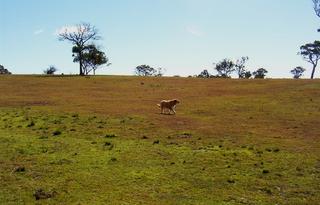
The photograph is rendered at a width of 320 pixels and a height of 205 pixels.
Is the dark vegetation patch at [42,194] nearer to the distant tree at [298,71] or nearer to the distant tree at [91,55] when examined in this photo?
the distant tree at [91,55]

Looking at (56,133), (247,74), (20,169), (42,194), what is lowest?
(42,194)

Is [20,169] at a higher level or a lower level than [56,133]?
lower

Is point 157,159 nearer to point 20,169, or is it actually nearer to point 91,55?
point 20,169

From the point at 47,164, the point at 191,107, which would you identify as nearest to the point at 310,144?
the point at 47,164

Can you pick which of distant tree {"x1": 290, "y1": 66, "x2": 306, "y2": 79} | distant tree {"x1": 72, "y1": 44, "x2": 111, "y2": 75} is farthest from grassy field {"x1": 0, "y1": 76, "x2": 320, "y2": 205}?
distant tree {"x1": 290, "y1": 66, "x2": 306, "y2": 79}

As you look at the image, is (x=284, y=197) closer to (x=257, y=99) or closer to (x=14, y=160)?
(x=14, y=160)

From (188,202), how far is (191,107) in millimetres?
23165

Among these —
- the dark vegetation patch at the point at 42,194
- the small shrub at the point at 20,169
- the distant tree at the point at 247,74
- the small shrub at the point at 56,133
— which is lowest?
the dark vegetation patch at the point at 42,194

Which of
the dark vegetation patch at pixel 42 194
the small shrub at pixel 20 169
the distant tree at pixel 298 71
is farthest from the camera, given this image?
the distant tree at pixel 298 71

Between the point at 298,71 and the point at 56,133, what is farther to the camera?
the point at 298,71

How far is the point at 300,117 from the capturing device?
28.2 meters

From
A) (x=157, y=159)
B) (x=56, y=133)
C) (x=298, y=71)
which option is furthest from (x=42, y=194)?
(x=298, y=71)

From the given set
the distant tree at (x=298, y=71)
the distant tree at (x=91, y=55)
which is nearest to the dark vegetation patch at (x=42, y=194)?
the distant tree at (x=91, y=55)

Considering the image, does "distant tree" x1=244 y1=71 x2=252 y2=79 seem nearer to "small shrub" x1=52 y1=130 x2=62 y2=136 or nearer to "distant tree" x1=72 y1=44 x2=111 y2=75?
"distant tree" x1=72 y1=44 x2=111 y2=75
